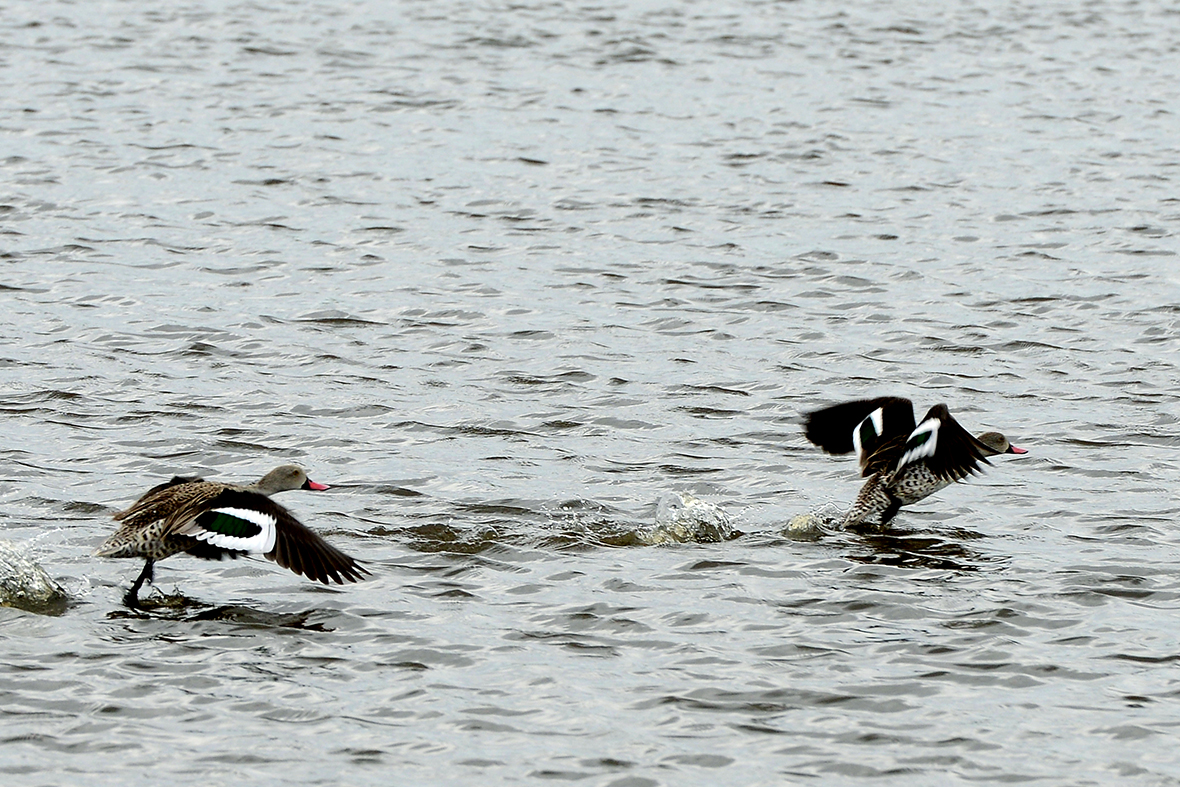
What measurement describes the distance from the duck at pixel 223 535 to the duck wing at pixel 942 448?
3.41 metres

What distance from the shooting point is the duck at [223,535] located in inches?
333

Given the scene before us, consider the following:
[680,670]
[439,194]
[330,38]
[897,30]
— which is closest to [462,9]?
[330,38]

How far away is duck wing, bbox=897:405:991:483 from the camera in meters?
10.1

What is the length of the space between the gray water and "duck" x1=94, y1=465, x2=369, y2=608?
29 centimetres

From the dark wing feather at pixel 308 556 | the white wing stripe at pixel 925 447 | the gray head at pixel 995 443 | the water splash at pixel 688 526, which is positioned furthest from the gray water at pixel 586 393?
the white wing stripe at pixel 925 447

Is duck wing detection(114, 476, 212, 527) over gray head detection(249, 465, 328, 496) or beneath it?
over

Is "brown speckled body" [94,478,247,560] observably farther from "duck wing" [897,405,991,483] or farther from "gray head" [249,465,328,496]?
"duck wing" [897,405,991,483]

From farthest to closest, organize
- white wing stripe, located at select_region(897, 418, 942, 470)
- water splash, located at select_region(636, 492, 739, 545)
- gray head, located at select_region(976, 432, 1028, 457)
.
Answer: gray head, located at select_region(976, 432, 1028, 457) < white wing stripe, located at select_region(897, 418, 942, 470) < water splash, located at select_region(636, 492, 739, 545)

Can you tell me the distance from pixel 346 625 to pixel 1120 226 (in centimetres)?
1203

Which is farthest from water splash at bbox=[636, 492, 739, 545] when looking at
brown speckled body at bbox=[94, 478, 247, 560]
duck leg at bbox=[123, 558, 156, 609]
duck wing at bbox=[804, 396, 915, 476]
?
duck leg at bbox=[123, 558, 156, 609]

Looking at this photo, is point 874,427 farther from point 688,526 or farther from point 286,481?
point 286,481

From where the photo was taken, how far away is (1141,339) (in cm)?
1423

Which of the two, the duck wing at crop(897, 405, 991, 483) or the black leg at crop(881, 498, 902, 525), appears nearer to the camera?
the duck wing at crop(897, 405, 991, 483)

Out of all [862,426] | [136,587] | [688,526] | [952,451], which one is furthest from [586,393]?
[136,587]
